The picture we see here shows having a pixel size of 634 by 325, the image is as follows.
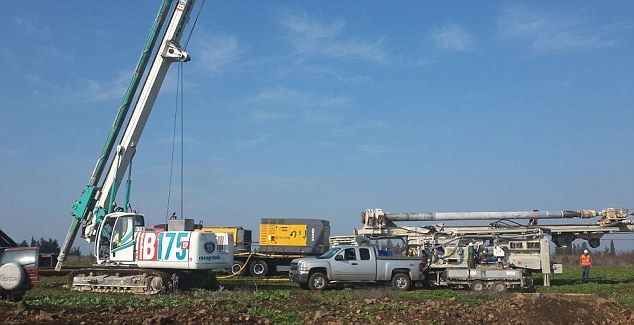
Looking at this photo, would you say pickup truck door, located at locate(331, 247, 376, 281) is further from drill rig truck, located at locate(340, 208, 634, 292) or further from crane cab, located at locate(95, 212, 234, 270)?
crane cab, located at locate(95, 212, 234, 270)

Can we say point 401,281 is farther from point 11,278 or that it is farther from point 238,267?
point 11,278

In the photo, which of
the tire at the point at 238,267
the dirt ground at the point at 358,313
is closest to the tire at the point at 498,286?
the dirt ground at the point at 358,313

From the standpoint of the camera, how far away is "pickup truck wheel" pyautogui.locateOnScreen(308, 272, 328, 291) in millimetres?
25297

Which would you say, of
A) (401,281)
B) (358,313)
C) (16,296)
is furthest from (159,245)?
(358,313)

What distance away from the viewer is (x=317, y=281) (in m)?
25.4

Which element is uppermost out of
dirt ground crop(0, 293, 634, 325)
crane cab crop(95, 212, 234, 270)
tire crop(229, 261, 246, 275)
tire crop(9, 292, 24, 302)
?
crane cab crop(95, 212, 234, 270)

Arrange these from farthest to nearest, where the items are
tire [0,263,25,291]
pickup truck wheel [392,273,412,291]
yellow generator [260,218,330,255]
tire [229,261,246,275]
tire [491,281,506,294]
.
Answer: yellow generator [260,218,330,255]
tire [229,261,246,275]
pickup truck wheel [392,273,412,291]
tire [491,281,506,294]
tire [0,263,25,291]

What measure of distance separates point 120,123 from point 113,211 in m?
3.81

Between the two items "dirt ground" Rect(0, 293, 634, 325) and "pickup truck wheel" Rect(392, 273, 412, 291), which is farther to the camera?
"pickup truck wheel" Rect(392, 273, 412, 291)

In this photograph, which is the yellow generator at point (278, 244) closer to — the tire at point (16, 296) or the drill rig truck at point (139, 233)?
the drill rig truck at point (139, 233)

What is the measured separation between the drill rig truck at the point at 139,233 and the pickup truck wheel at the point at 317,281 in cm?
340

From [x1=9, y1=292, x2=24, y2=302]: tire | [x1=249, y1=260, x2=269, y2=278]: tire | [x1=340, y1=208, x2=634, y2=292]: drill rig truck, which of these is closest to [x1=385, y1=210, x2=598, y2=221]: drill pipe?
[x1=340, y1=208, x2=634, y2=292]: drill rig truck

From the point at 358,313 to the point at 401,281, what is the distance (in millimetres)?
10194

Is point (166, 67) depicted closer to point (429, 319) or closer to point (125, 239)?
point (125, 239)
